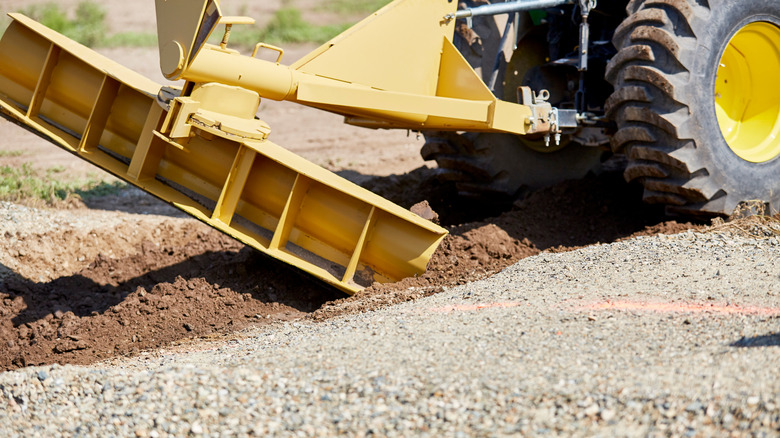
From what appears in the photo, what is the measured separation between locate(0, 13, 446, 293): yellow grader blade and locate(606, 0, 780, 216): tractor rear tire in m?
1.55

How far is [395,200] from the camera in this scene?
7.57 m

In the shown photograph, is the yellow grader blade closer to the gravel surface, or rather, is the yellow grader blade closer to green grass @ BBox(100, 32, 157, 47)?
the gravel surface

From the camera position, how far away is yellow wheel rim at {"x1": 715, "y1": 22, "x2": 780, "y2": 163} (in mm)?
6172

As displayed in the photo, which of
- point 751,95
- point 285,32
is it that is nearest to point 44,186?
point 751,95

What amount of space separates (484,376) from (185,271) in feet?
10.2

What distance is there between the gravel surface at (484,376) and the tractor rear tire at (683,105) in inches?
48.2

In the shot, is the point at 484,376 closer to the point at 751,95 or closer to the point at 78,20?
the point at 751,95

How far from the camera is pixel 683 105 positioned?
17.9 ft

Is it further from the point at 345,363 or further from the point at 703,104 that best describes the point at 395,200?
the point at 345,363

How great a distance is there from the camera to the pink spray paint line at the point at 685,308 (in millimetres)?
3895

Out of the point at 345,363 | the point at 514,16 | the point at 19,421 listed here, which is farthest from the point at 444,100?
the point at 19,421

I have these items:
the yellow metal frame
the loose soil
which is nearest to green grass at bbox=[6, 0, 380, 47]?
the loose soil

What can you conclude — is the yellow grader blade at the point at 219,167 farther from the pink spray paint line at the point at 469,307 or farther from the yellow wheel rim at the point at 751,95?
the yellow wheel rim at the point at 751,95

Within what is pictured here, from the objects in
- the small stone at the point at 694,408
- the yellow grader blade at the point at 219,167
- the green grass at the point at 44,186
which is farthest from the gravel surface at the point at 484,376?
the green grass at the point at 44,186
